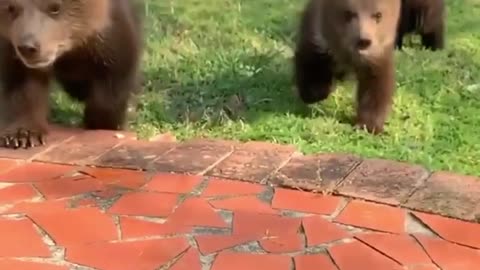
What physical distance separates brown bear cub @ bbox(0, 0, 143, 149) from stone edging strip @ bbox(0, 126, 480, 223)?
142mm

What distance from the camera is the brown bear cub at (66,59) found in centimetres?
436

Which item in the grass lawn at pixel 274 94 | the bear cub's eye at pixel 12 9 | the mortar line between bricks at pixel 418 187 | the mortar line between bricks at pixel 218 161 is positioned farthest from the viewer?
the grass lawn at pixel 274 94

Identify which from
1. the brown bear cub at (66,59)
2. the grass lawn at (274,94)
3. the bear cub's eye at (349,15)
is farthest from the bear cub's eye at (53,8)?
the bear cub's eye at (349,15)

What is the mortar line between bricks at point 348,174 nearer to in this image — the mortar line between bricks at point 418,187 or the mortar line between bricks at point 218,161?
the mortar line between bricks at point 418,187

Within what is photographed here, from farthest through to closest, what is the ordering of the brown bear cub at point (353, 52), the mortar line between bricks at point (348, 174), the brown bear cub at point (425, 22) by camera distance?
1. the brown bear cub at point (425, 22)
2. the brown bear cub at point (353, 52)
3. the mortar line between bricks at point (348, 174)

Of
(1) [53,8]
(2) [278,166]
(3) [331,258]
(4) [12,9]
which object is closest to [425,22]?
(2) [278,166]

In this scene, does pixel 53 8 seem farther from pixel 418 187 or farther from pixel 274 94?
pixel 418 187

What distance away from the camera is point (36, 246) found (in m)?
3.48

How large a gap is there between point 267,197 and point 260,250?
0.45 meters

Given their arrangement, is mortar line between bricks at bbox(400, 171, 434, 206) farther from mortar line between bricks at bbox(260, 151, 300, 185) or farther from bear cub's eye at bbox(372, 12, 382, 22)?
bear cub's eye at bbox(372, 12, 382, 22)

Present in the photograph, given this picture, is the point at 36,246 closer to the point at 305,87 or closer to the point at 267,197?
the point at 267,197

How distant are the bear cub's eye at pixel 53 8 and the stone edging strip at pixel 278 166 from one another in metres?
0.56

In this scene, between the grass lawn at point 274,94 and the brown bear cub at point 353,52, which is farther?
the brown bear cub at point 353,52

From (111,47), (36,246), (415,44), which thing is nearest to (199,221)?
(36,246)
